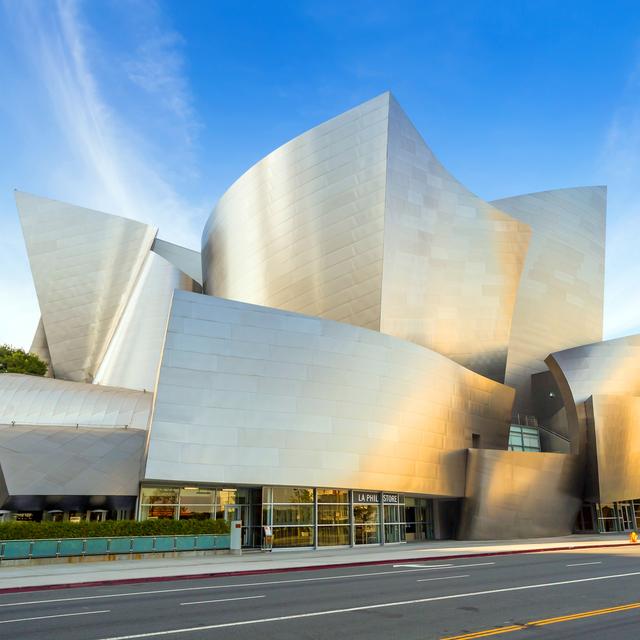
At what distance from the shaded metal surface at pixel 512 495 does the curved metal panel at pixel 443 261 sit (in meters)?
6.89

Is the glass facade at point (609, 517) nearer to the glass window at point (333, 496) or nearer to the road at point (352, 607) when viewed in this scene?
the glass window at point (333, 496)

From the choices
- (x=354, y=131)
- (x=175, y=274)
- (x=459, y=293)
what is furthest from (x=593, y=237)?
(x=175, y=274)

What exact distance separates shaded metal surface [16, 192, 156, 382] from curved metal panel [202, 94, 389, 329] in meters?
16.4

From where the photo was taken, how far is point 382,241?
3412 cm

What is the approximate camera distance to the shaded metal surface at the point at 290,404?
25531 millimetres

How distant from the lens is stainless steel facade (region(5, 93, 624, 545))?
1058 inches

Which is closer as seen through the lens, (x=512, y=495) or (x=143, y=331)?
(x=512, y=495)

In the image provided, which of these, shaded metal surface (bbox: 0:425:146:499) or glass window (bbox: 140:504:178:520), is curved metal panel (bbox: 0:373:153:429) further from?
glass window (bbox: 140:504:178:520)

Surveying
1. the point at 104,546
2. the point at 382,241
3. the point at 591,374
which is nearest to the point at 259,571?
the point at 104,546

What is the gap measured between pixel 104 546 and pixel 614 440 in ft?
95.5

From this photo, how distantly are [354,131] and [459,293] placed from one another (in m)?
11.9

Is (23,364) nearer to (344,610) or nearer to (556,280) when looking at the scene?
(556,280)

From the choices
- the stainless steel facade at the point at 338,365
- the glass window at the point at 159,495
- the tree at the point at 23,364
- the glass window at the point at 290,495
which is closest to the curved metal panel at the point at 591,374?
the stainless steel facade at the point at 338,365

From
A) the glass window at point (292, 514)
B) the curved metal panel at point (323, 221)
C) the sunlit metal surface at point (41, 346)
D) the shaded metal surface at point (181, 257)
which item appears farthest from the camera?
the shaded metal surface at point (181, 257)
